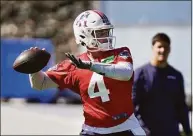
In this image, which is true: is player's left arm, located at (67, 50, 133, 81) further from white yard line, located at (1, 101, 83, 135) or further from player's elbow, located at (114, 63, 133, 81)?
white yard line, located at (1, 101, 83, 135)

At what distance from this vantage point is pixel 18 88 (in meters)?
19.0

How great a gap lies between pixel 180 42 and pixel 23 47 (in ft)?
16.2

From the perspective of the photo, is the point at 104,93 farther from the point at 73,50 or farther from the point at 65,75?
the point at 73,50

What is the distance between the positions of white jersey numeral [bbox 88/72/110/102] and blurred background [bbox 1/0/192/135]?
243 inches

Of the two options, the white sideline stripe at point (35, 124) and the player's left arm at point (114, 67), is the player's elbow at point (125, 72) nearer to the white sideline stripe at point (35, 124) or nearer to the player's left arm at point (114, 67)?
the player's left arm at point (114, 67)

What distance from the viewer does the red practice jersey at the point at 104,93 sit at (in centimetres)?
527

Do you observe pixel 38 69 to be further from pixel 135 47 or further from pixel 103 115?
pixel 135 47

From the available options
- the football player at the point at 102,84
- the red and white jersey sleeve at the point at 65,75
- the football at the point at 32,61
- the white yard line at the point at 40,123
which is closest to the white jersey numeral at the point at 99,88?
the football player at the point at 102,84

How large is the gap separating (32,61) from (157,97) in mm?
1909

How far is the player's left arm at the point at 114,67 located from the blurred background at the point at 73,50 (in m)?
6.37

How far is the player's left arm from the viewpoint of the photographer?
4955mm

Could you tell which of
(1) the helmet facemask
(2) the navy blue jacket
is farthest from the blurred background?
(1) the helmet facemask

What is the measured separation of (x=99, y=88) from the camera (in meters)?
5.28

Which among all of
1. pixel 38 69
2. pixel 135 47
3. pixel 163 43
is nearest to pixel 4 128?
pixel 135 47
